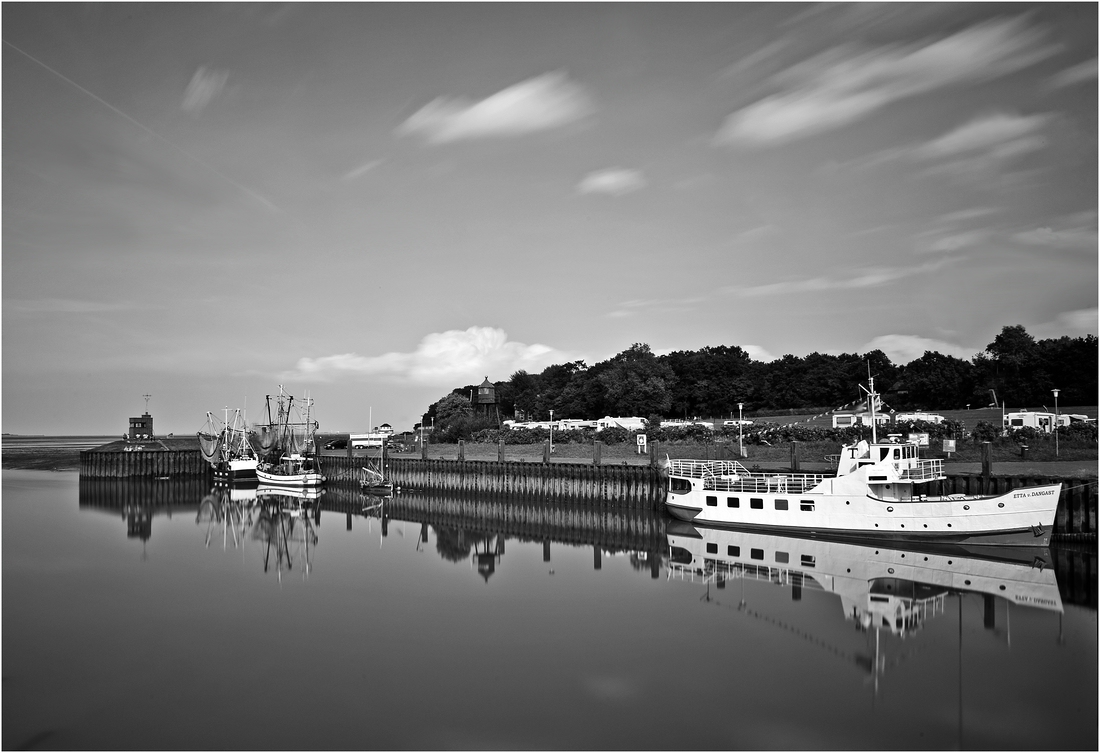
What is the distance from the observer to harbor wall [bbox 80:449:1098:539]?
3344 cm

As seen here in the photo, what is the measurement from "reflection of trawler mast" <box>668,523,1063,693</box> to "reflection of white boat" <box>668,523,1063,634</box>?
0.03 m

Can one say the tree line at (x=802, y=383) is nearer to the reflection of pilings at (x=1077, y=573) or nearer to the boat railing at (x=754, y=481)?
the boat railing at (x=754, y=481)

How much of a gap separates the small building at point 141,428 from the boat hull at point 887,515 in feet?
292

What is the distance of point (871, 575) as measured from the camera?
28.4 metres

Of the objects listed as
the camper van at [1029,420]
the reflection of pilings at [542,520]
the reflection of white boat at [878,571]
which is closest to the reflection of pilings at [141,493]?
the reflection of pilings at [542,520]

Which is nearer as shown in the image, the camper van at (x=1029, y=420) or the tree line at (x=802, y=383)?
the camper van at (x=1029, y=420)

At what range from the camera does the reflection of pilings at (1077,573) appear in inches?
969

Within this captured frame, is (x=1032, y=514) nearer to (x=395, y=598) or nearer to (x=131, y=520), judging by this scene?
(x=395, y=598)

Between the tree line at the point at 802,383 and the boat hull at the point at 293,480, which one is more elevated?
the tree line at the point at 802,383

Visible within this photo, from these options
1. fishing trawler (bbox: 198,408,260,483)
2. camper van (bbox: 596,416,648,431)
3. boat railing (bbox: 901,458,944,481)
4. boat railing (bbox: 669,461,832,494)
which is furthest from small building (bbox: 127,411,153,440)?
boat railing (bbox: 901,458,944,481)

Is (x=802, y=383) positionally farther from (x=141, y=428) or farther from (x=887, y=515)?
(x=141, y=428)

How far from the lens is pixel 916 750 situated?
1434cm

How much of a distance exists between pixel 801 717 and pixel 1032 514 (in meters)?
21.7

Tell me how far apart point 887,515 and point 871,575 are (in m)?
6.54
